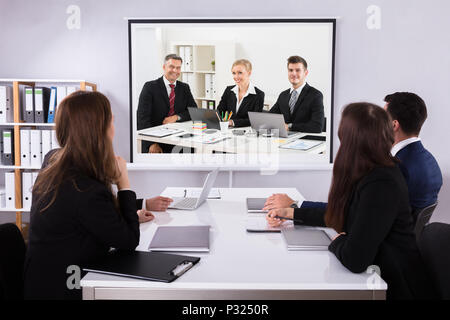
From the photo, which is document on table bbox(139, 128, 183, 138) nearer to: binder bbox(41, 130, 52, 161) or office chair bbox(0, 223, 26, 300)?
binder bbox(41, 130, 52, 161)

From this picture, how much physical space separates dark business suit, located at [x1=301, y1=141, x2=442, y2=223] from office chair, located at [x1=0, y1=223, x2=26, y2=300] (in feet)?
4.14

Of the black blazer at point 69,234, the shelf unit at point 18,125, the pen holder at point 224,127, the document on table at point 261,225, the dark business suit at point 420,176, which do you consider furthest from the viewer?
the pen holder at point 224,127

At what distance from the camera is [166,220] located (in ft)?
6.47

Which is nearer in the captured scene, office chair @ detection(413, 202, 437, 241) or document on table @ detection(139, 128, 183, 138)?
office chair @ detection(413, 202, 437, 241)

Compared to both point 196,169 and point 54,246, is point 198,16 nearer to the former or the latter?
point 196,169

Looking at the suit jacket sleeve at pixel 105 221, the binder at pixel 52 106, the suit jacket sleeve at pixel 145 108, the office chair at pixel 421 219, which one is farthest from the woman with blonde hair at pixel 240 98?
the suit jacket sleeve at pixel 105 221

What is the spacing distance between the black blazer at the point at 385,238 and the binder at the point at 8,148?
10.1 feet

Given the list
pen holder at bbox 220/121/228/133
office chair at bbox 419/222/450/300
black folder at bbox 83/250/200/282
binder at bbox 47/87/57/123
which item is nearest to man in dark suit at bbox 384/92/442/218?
office chair at bbox 419/222/450/300

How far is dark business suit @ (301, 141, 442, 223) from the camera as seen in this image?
81.2 inches

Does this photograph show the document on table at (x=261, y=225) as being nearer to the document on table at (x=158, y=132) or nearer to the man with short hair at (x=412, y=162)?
the man with short hair at (x=412, y=162)

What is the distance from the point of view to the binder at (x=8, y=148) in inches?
140
